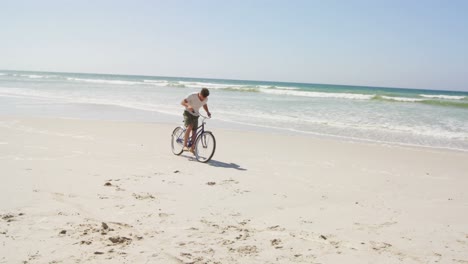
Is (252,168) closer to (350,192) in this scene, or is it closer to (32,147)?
(350,192)

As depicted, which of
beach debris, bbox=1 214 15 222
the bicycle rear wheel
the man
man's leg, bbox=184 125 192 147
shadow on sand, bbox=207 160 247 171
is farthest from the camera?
the bicycle rear wheel

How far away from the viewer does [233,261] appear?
3709 mm

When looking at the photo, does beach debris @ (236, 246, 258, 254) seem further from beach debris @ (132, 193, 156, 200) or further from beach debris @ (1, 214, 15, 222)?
beach debris @ (1, 214, 15, 222)

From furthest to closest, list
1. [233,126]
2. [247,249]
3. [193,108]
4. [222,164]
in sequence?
1. [233,126]
2. [193,108]
3. [222,164]
4. [247,249]

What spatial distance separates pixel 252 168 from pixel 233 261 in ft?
14.3

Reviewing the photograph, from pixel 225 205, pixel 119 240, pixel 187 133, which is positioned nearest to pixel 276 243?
pixel 225 205

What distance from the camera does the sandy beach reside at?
3.94m

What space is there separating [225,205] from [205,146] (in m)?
3.42

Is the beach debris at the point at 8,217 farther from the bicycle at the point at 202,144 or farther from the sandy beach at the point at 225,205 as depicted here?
the bicycle at the point at 202,144

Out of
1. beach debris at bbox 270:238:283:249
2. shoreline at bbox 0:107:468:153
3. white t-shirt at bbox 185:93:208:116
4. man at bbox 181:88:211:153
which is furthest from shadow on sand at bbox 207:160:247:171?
shoreline at bbox 0:107:468:153

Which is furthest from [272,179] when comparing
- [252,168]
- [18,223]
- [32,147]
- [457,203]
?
[32,147]

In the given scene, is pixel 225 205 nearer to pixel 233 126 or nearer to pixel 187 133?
pixel 187 133

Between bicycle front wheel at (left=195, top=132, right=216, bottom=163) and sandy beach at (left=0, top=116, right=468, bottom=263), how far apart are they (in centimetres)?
23

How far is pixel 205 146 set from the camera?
881 cm
